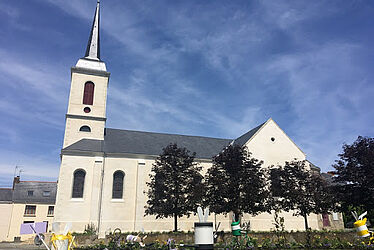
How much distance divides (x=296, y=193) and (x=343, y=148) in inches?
246

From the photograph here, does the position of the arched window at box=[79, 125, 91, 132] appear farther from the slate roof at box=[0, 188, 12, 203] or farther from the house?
the slate roof at box=[0, 188, 12, 203]

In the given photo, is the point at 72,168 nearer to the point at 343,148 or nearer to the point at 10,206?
the point at 10,206

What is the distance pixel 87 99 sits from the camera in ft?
110

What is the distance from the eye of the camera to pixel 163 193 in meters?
25.8

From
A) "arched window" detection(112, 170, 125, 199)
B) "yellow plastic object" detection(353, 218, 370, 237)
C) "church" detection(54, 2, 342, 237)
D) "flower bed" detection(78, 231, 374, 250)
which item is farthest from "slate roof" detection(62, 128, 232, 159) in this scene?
"yellow plastic object" detection(353, 218, 370, 237)

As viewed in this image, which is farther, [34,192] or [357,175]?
Answer: [34,192]

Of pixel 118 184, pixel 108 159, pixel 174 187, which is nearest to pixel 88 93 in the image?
pixel 108 159

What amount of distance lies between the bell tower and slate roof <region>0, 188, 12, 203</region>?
17790 millimetres

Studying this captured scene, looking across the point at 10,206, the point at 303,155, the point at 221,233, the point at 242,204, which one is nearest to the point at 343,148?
the point at 303,155

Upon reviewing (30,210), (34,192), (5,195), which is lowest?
(30,210)

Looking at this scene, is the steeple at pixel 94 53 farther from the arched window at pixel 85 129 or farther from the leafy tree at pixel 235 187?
the leafy tree at pixel 235 187

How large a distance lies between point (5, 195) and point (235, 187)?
120 ft

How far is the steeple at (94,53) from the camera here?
3450 cm

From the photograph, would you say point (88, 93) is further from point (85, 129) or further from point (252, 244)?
point (252, 244)
